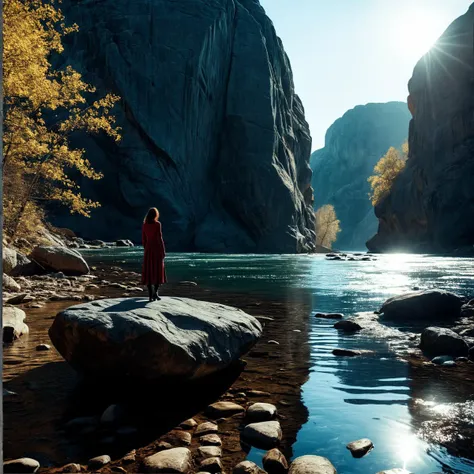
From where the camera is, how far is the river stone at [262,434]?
4.02m

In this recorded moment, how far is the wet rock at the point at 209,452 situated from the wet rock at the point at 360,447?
1176 millimetres

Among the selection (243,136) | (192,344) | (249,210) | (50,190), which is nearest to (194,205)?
(249,210)

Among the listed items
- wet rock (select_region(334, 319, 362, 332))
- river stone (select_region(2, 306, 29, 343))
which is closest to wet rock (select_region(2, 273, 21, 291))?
river stone (select_region(2, 306, 29, 343))

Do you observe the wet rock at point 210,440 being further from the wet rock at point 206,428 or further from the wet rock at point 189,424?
the wet rock at point 189,424

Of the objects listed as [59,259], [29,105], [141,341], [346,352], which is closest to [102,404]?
[141,341]

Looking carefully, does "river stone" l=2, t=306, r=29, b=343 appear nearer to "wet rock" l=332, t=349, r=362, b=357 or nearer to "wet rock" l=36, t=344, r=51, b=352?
"wet rock" l=36, t=344, r=51, b=352

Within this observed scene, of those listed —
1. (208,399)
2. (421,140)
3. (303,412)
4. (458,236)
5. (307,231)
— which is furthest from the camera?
(307,231)

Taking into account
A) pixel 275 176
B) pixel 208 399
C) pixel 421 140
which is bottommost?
pixel 208 399

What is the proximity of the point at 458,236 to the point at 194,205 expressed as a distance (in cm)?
4030

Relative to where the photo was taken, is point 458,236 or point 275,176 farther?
point 275,176

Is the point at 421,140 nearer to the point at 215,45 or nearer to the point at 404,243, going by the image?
the point at 404,243

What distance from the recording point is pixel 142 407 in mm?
4902

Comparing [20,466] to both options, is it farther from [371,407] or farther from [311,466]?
[371,407]

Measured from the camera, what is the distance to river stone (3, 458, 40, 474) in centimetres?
Answer: 340
